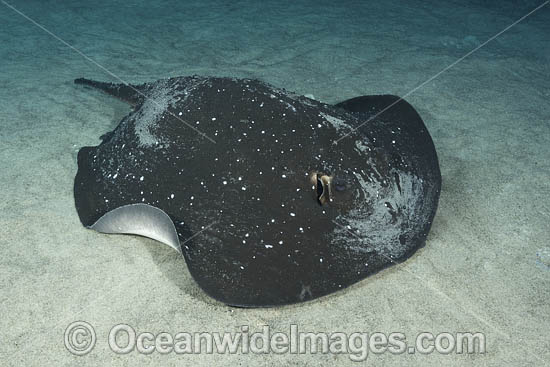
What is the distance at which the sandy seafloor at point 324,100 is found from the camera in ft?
9.22

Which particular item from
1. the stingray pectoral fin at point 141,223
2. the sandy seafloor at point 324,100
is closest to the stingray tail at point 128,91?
the sandy seafloor at point 324,100

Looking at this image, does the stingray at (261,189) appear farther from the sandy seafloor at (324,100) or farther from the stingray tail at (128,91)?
the stingray tail at (128,91)

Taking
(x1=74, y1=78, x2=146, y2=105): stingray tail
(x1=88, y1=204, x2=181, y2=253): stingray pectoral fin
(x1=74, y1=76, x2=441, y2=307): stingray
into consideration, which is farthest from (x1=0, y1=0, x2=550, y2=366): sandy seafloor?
(x1=74, y1=78, x2=146, y2=105): stingray tail

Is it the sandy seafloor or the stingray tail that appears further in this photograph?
the stingray tail

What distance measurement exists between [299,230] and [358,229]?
17.3 inches

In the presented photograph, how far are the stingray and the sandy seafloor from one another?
44 cm

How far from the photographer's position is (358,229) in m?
2.83

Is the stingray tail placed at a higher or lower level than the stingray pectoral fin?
higher

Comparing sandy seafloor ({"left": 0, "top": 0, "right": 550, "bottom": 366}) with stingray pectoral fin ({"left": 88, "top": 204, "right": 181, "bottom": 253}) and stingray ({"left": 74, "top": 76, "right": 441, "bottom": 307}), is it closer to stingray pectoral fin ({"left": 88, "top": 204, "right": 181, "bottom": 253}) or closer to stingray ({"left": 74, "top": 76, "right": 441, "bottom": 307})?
stingray pectoral fin ({"left": 88, "top": 204, "right": 181, "bottom": 253})

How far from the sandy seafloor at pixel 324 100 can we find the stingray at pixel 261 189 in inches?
17.2

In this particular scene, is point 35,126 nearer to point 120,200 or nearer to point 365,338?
point 120,200

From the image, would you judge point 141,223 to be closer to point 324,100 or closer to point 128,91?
point 128,91

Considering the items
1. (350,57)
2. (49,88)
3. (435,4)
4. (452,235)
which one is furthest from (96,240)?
(435,4)

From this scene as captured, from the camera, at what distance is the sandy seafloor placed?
281cm
